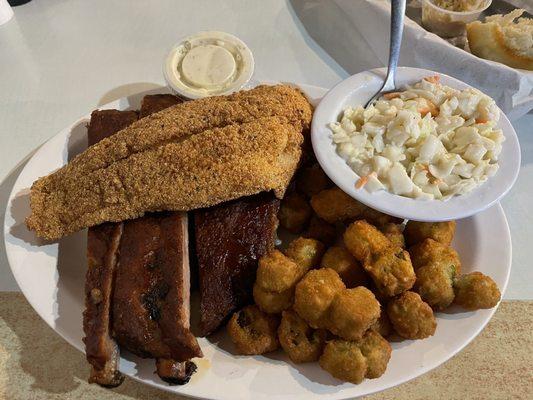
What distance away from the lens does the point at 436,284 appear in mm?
1460

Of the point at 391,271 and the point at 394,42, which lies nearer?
the point at 391,271

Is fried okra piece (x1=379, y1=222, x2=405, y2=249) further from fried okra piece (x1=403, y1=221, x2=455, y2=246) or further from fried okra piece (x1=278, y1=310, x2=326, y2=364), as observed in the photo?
fried okra piece (x1=278, y1=310, x2=326, y2=364)

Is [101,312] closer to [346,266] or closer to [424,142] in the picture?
[346,266]

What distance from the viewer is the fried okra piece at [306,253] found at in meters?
1.55

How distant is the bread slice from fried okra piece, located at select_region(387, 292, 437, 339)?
1.14 meters

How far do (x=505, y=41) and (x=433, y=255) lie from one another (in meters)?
1.03

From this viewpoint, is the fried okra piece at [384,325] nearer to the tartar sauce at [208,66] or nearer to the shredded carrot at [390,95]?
the shredded carrot at [390,95]

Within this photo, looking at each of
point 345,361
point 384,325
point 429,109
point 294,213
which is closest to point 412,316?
point 384,325

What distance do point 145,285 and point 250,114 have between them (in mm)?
614

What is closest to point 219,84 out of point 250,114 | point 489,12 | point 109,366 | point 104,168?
point 250,114

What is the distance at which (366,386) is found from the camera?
4.55ft

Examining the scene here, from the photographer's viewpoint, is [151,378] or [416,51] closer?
[151,378]

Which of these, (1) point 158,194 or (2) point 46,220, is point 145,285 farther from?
(2) point 46,220

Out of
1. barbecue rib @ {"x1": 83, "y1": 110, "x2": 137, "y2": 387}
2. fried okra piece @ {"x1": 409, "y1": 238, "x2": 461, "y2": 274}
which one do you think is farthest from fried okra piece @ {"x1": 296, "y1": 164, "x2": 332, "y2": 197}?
barbecue rib @ {"x1": 83, "y1": 110, "x2": 137, "y2": 387}
